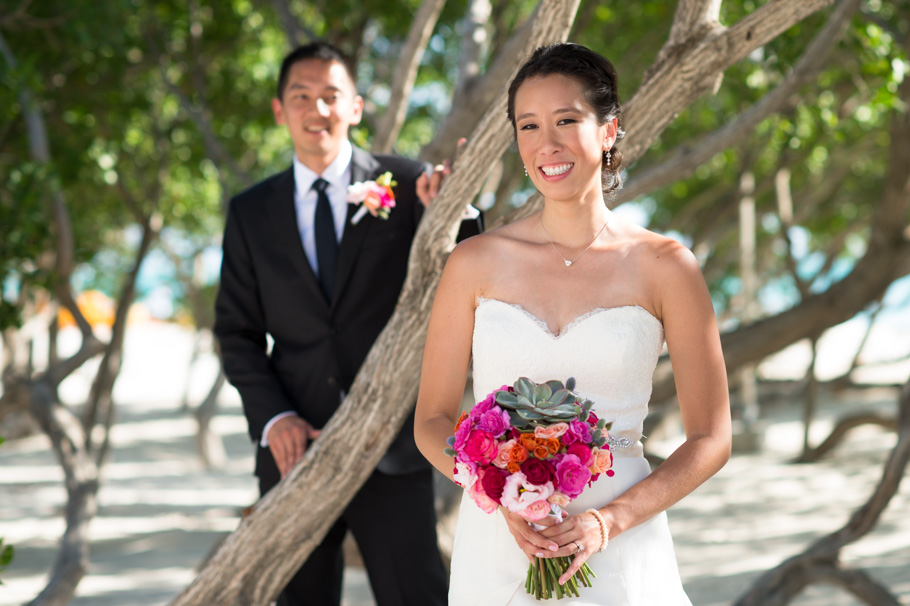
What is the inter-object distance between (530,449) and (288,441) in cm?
149

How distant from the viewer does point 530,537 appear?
2.21 m

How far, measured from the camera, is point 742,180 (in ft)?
34.3

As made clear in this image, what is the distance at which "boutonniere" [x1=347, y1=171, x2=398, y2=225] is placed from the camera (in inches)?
133

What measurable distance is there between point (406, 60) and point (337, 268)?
2052 mm

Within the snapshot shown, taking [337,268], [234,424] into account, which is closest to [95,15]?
[337,268]

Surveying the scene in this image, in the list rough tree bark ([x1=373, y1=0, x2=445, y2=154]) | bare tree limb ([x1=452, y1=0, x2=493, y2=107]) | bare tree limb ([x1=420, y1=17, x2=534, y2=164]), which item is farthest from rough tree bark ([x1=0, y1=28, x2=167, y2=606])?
bare tree limb ([x1=452, y1=0, x2=493, y2=107])

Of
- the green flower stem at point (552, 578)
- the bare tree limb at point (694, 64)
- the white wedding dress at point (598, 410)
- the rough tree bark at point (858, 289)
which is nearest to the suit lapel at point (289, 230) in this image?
the white wedding dress at point (598, 410)

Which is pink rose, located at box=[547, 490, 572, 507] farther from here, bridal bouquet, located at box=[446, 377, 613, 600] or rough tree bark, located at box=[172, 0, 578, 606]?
rough tree bark, located at box=[172, 0, 578, 606]

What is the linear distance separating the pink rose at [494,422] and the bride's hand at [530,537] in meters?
0.26

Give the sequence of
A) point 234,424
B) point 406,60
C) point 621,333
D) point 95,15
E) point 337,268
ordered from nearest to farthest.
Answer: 1. point 621,333
2. point 337,268
3. point 406,60
4. point 95,15
5. point 234,424

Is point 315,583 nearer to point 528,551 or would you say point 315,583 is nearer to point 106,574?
point 528,551

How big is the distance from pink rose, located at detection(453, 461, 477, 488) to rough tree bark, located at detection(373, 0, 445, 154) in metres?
3.12

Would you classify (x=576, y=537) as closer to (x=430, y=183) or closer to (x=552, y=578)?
(x=552, y=578)

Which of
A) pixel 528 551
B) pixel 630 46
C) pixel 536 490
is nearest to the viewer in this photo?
pixel 536 490
